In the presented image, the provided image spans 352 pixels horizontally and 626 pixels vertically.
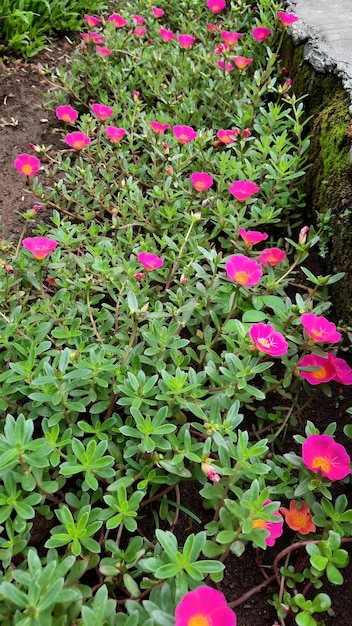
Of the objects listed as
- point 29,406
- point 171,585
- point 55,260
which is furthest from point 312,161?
point 171,585

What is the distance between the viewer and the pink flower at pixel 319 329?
54.0 inches

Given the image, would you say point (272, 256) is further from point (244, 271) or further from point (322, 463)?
point (322, 463)

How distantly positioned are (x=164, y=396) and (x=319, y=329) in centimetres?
42

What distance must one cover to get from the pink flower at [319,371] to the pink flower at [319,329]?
86 mm

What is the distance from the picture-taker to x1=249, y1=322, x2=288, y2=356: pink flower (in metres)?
1.32

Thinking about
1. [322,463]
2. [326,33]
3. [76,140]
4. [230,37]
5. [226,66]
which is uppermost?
[326,33]

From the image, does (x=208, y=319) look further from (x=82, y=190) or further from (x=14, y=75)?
(x=14, y=75)

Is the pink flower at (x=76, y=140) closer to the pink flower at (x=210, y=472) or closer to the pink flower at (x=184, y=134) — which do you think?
the pink flower at (x=184, y=134)

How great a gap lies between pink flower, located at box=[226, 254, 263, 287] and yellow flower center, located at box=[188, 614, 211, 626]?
81cm

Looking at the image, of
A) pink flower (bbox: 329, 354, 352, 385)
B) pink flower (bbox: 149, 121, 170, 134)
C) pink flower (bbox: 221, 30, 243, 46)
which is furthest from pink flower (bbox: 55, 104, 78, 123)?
pink flower (bbox: 329, 354, 352, 385)

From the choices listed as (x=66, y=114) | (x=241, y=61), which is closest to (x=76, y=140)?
(x=66, y=114)

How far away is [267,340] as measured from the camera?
1.38 m

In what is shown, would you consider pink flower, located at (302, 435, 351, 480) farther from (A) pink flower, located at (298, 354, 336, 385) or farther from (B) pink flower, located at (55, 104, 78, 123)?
(B) pink flower, located at (55, 104, 78, 123)

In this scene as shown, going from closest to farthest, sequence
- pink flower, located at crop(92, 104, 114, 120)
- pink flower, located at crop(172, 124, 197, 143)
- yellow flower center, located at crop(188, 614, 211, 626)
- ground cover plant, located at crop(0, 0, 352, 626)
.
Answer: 1. yellow flower center, located at crop(188, 614, 211, 626)
2. ground cover plant, located at crop(0, 0, 352, 626)
3. pink flower, located at crop(172, 124, 197, 143)
4. pink flower, located at crop(92, 104, 114, 120)
